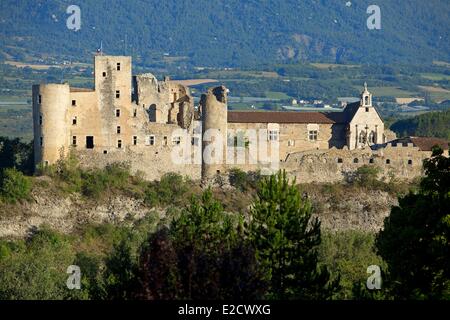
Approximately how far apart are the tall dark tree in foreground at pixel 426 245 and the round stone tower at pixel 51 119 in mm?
21354

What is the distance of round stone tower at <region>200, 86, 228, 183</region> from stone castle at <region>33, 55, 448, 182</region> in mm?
39

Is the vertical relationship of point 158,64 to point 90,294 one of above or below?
above

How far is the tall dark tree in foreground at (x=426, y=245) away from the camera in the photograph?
3697cm

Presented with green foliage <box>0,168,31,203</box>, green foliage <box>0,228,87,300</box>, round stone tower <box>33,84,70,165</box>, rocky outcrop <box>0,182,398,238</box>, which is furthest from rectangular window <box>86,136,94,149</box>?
green foliage <box>0,228,87,300</box>

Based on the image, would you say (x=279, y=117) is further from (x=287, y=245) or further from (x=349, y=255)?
(x=287, y=245)

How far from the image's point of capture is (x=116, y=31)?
→ 199125 mm

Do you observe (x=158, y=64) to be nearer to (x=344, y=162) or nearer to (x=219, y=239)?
(x=344, y=162)

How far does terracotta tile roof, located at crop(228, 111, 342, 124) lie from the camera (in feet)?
208

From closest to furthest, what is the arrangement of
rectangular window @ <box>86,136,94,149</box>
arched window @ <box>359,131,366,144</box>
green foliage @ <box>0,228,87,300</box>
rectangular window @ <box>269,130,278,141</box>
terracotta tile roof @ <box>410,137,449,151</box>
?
green foliage @ <box>0,228,87,300</box> → rectangular window @ <box>86,136,94,149</box> → terracotta tile roof @ <box>410,137,449,151</box> → rectangular window @ <box>269,130,278,141</box> → arched window @ <box>359,131,366,144</box>

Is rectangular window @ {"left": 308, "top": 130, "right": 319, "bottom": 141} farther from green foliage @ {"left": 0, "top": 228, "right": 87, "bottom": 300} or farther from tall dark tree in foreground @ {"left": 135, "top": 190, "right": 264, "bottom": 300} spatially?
tall dark tree in foreground @ {"left": 135, "top": 190, "right": 264, "bottom": 300}

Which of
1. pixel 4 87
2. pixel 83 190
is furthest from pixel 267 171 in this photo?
pixel 4 87

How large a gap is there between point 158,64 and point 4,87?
3969 cm

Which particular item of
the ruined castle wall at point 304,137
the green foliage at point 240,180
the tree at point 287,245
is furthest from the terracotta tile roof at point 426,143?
the tree at point 287,245

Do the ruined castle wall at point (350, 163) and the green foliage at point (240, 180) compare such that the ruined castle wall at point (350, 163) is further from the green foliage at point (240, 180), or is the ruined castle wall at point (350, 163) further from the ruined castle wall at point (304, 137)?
the ruined castle wall at point (304, 137)
